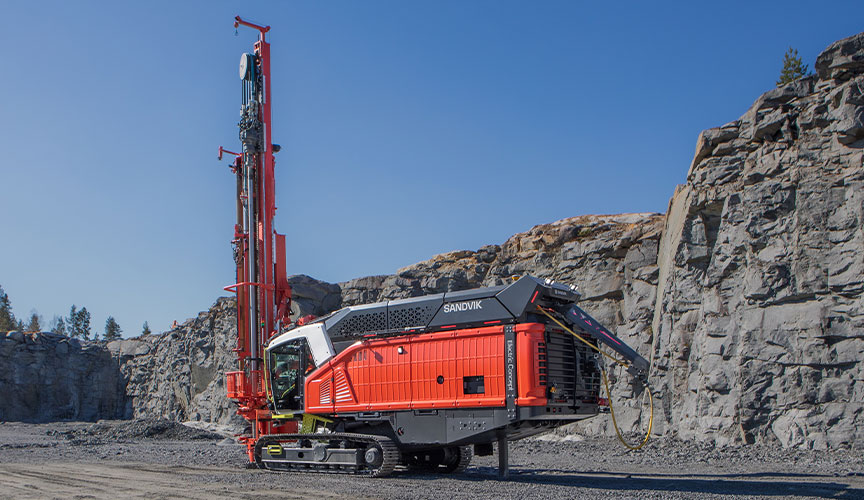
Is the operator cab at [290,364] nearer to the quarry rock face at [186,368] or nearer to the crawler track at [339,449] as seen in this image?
the crawler track at [339,449]

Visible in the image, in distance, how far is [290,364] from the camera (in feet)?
48.8

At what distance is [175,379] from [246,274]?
105 ft

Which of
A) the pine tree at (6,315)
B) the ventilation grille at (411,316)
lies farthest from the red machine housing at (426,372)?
the pine tree at (6,315)

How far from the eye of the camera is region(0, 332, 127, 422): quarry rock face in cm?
5075

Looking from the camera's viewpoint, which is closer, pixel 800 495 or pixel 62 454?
pixel 800 495

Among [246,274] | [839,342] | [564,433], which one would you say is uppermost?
[246,274]

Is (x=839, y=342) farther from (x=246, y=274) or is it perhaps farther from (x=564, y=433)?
(x=246, y=274)

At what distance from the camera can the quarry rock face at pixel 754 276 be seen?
16516 mm

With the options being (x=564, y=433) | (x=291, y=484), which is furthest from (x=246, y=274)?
(x=564, y=433)

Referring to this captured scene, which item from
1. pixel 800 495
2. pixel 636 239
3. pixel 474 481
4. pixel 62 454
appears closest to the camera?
pixel 800 495

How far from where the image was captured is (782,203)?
18078 mm

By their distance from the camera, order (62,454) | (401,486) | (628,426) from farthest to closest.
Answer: (628,426), (62,454), (401,486)

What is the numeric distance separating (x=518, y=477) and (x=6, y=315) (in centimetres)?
10756

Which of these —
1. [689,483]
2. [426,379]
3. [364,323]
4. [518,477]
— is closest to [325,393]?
[364,323]
